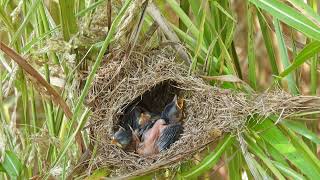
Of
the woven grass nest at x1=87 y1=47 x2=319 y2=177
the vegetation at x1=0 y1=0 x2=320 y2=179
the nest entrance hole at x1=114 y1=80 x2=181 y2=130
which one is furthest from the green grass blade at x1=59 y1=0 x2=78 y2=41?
the nest entrance hole at x1=114 y1=80 x2=181 y2=130

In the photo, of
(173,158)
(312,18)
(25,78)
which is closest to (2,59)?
(25,78)

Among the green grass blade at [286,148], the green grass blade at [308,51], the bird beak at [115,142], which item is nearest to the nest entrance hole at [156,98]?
the bird beak at [115,142]

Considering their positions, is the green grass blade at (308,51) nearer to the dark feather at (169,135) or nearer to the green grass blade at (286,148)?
the green grass blade at (286,148)

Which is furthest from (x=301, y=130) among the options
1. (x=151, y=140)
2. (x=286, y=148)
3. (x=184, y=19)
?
(x=151, y=140)

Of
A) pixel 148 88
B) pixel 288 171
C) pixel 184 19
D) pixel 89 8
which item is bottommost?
pixel 288 171

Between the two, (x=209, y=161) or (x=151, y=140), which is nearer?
(x=209, y=161)

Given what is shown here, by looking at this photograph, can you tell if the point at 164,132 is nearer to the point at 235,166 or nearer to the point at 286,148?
the point at 235,166
